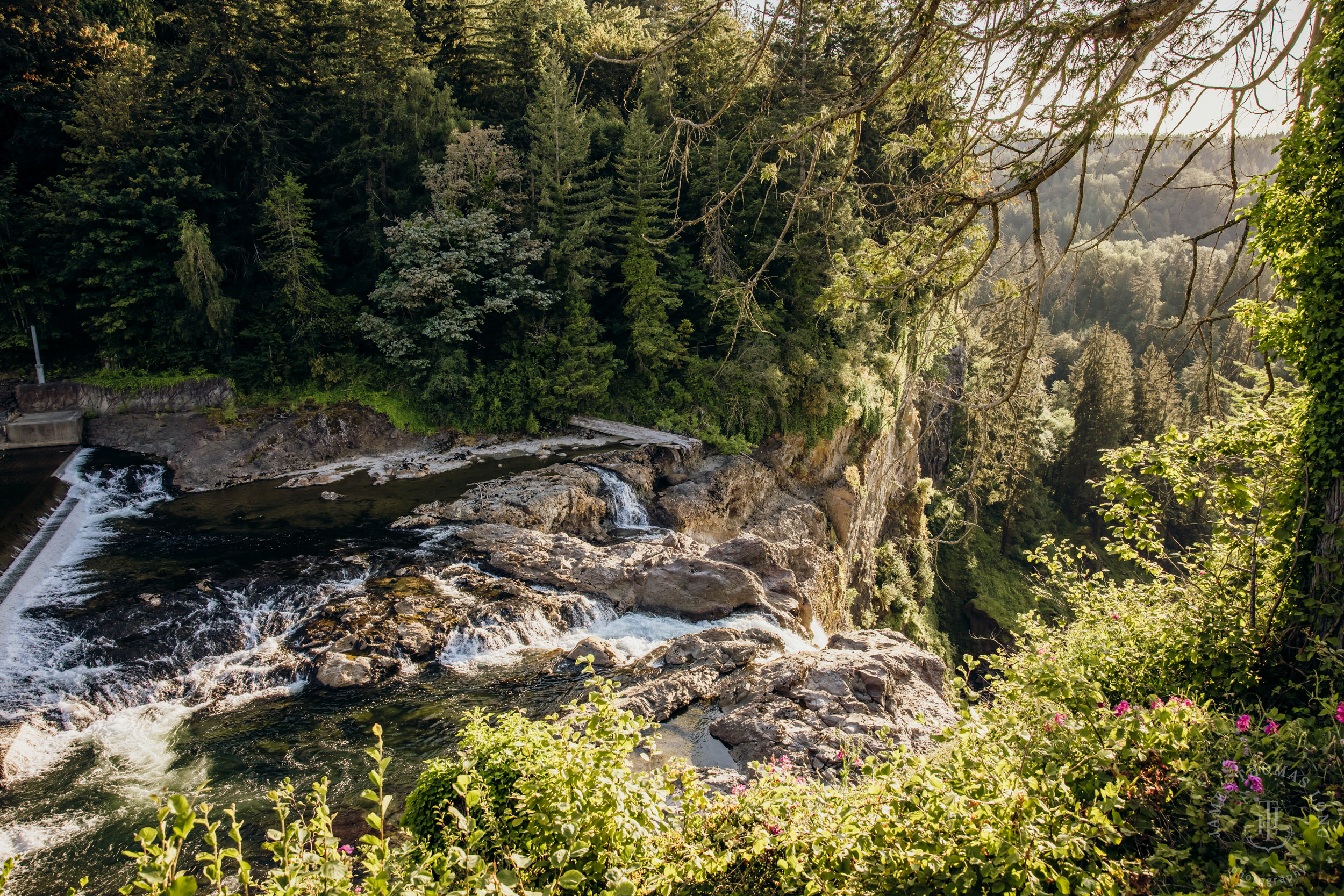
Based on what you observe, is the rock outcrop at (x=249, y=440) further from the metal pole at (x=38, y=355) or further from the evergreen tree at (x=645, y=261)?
the evergreen tree at (x=645, y=261)

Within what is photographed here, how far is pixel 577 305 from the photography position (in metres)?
18.0

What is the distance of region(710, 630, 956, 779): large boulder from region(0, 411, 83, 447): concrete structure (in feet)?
53.9

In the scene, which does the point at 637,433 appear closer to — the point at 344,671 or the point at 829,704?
the point at 344,671

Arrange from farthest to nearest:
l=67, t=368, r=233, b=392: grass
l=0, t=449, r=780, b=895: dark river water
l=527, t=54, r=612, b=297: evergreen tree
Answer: l=527, t=54, r=612, b=297: evergreen tree → l=67, t=368, r=233, b=392: grass → l=0, t=449, r=780, b=895: dark river water

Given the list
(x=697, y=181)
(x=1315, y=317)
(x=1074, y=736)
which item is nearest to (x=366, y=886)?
(x=1074, y=736)

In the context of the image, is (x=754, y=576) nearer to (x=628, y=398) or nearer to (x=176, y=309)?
(x=628, y=398)

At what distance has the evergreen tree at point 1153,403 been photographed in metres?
28.5

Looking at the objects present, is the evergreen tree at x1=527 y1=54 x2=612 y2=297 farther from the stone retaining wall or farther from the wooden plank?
the stone retaining wall

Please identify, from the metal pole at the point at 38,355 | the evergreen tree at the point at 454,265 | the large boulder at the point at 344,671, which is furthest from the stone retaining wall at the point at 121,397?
the large boulder at the point at 344,671

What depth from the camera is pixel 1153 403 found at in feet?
99.0

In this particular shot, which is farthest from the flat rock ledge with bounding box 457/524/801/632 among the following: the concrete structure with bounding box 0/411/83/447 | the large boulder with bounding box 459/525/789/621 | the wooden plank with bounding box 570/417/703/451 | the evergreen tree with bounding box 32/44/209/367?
the evergreen tree with bounding box 32/44/209/367

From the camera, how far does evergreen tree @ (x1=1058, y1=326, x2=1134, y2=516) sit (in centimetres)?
3077

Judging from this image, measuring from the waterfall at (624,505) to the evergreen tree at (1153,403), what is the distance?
24.0m

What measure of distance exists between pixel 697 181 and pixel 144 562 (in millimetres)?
15136
